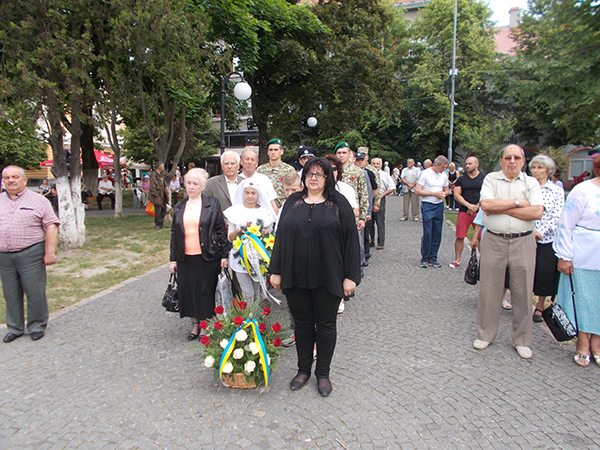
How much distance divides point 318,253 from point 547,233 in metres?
3.07

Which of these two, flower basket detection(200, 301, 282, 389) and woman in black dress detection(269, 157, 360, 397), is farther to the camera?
flower basket detection(200, 301, 282, 389)

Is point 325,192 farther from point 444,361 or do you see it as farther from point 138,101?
point 138,101

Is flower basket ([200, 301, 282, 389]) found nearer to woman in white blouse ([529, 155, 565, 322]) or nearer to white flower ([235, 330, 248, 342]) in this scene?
white flower ([235, 330, 248, 342])

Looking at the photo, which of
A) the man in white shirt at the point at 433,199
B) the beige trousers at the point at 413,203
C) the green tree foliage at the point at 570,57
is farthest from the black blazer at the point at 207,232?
the beige trousers at the point at 413,203

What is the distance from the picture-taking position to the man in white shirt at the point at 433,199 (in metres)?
7.88

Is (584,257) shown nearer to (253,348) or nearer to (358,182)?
(253,348)

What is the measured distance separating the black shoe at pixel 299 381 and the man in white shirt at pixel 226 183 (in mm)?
2366

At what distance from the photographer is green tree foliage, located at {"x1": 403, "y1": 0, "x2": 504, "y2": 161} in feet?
117

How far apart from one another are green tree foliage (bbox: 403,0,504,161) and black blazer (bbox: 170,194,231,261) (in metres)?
33.9

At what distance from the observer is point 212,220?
4508 millimetres

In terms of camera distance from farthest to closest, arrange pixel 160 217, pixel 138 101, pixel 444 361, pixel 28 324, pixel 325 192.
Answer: pixel 160 217 → pixel 138 101 → pixel 28 324 → pixel 444 361 → pixel 325 192

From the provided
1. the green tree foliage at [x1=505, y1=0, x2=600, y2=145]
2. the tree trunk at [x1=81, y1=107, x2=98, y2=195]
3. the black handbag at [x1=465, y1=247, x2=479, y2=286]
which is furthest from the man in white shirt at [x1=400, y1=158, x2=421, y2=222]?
the tree trunk at [x1=81, y1=107, x2=98, y2=195]

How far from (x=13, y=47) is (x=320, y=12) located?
15203 millimetres

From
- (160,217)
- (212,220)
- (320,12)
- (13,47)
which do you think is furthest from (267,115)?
(212,220)
